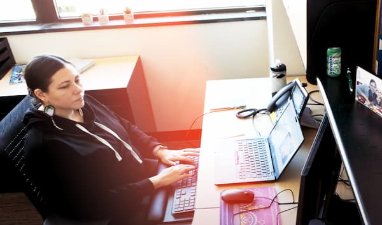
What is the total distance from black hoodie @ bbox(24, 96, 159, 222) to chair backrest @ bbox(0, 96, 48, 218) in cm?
8

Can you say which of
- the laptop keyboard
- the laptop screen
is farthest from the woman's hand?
the laptop screen

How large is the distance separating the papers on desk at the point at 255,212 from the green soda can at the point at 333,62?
48 cm

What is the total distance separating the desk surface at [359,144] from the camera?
2.28 ft

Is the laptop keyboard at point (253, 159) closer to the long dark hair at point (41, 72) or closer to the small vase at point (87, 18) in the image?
the long dark hair at point (41, 72)

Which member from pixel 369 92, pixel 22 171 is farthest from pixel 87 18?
pixel 369 92

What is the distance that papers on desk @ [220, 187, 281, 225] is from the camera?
45.9 inches

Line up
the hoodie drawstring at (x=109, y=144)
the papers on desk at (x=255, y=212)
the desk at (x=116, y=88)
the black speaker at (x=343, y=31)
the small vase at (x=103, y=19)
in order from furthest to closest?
the small vase at (x=103, y=19) < the desk at (x=116, y=88) < the hoodie drawstring at (x=109, y=144) < the black speaker at (x=343, y=31) < the papers on desk at (x=255, y=212)

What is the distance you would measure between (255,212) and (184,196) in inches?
14.7

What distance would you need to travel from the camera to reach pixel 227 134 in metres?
1.62

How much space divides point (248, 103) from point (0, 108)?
4.79 feet

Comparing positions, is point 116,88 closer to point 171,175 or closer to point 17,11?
point 171,175

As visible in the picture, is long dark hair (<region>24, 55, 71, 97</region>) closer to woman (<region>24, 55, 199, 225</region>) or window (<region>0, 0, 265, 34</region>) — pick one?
woman (<region>24, 55, 199, 225</region>)

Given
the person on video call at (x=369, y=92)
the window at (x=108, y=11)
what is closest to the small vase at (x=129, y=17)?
the window at (x=108, y=11)

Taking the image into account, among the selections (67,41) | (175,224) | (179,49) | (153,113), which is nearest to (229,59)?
(179,49)
